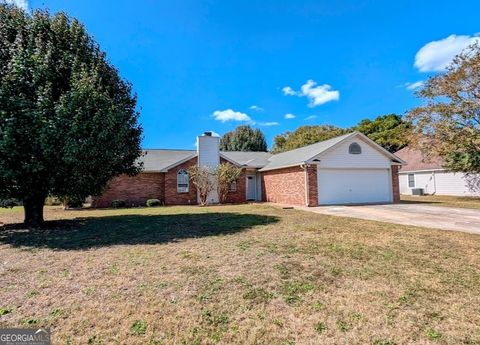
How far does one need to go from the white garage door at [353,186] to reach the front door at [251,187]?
796 centimetres

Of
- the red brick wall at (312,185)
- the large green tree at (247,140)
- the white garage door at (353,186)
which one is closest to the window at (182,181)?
the red brick wall at (312,185)

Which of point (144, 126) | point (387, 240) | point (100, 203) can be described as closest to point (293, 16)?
point (144, 126)

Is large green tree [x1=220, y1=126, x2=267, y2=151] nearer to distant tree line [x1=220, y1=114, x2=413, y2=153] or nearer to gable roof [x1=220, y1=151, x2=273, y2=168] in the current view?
distant tree line [x1=220, y1=114, x2=413, y2=153]

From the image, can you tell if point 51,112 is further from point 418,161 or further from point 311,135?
point 311,135

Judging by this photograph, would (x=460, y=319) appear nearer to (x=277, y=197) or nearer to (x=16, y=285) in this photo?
(x=16, y=285)

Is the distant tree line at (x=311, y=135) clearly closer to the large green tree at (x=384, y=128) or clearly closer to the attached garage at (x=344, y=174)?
the large green tree at (x=384, y=128)

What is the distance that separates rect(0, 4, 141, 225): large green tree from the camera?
807cm

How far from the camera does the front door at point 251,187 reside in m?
24.2

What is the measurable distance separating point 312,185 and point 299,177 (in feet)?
3.85

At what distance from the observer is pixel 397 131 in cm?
3550

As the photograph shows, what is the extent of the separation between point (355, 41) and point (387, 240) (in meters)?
12.3

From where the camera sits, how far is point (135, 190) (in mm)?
20469

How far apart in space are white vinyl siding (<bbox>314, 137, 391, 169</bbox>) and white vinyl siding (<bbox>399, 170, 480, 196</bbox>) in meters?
10.2

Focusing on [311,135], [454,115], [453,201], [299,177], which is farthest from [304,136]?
[299,177]
